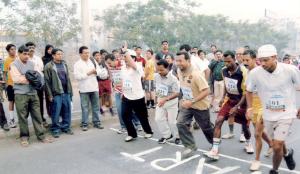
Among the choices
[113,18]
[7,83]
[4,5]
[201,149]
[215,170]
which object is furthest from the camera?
[113,18]

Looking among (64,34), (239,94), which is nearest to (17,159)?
(239,94)

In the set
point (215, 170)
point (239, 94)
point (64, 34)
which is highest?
point (64, 34)

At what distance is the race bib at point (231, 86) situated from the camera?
5430mm

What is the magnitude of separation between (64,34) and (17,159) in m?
11.2

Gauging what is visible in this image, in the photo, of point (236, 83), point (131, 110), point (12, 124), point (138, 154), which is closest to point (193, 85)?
point (236, 83)

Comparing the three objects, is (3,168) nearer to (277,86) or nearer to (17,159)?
(17,159)

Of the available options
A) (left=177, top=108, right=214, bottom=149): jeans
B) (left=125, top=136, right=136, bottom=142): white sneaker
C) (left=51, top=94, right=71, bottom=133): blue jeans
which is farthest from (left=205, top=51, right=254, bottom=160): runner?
(left=51, top=94, right=71, bottom=133): blue jeans

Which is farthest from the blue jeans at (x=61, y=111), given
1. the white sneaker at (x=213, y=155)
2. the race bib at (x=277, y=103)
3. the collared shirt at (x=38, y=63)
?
the race bib at (x=277, y=103)

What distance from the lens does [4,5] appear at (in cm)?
1469

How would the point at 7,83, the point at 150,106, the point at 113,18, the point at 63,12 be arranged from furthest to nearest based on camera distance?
the point at 113,18 → the point at 63,12 → the point at 150,106 → the point at 7,83

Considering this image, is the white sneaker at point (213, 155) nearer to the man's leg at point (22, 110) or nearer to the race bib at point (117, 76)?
the race bib at point (117, 76)

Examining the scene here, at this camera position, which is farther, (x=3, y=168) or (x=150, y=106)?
(x=150, y=106)

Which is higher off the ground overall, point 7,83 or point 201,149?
point 7,83

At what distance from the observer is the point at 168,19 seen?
25844 millimetres
